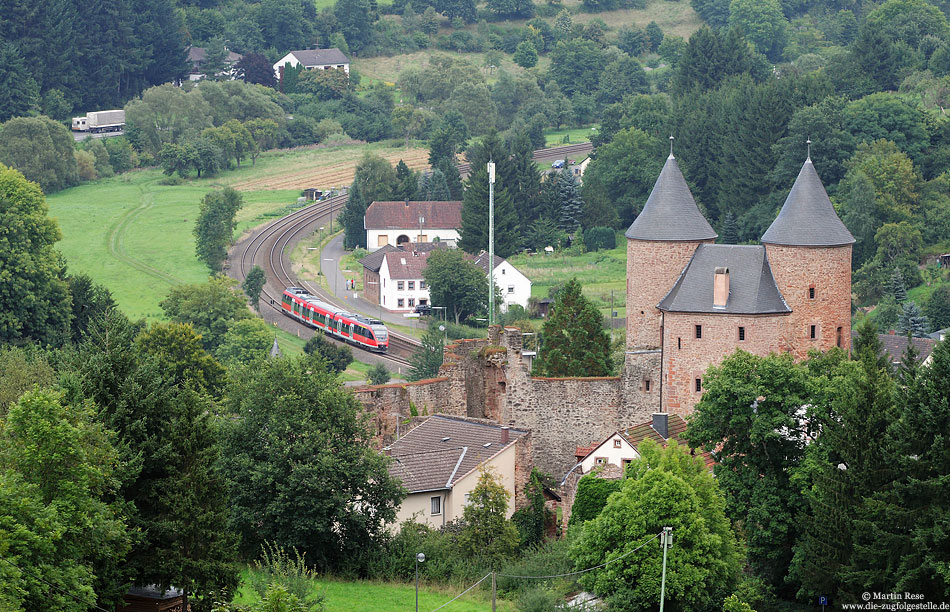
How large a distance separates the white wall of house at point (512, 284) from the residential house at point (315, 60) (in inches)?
3039

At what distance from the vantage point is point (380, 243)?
132625 millimetres

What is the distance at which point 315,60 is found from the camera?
619 feet

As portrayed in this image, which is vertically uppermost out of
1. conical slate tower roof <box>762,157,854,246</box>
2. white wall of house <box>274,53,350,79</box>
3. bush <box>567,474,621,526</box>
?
white wall of house <box>274,53,350,79</box>

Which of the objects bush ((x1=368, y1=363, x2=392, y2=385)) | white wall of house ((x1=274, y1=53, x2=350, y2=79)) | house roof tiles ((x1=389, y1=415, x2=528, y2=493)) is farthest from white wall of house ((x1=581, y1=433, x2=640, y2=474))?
white wall of house ((x1=274, y1=53, x2=350, y2=79))

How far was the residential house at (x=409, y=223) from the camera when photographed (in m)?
132

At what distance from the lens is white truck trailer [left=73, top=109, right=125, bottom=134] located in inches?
6511

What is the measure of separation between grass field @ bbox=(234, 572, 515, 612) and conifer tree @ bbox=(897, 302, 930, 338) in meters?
52.9

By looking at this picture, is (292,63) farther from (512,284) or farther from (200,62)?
(512,284)

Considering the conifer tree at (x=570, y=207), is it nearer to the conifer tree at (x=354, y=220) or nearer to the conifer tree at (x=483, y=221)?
the conifer tree at (x=483, y=221)

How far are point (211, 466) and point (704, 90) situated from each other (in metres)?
109

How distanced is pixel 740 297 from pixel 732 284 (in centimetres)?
72

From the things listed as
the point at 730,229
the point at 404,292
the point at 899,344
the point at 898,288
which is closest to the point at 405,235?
the point at 404,292

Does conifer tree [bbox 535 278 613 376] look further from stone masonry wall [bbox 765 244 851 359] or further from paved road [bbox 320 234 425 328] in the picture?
paved road [bbox 320 234 425 328]

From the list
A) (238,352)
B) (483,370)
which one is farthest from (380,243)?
(483,370)
